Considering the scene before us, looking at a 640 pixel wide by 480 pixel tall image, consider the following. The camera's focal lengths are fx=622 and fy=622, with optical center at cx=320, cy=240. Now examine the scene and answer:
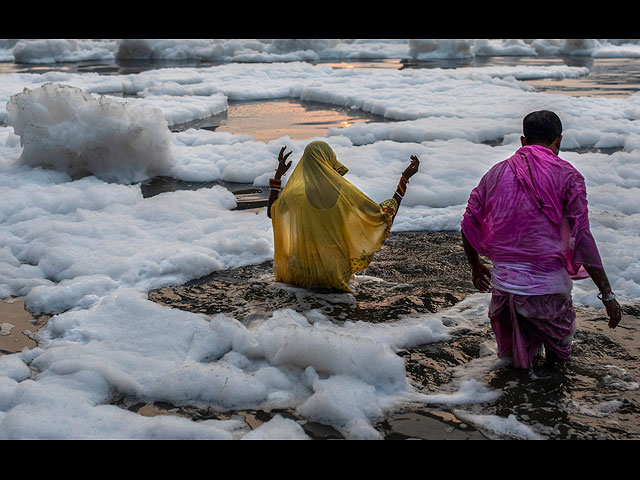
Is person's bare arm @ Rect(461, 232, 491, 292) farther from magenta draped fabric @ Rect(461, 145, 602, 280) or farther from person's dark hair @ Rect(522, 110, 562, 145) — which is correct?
person's dark hair @ Rect(522, 110, 562, 145)

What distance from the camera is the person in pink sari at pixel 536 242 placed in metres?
3.14

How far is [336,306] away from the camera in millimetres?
4391

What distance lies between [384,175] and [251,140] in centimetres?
281

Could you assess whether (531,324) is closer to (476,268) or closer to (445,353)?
(476,268)

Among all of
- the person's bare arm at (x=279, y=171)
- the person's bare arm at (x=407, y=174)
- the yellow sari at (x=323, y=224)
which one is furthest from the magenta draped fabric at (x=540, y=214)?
the person's bare arm at (x=279, y=171)

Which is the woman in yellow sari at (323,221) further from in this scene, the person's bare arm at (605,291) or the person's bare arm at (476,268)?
the person's bare arm at (605,291)

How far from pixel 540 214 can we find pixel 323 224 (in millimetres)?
1658

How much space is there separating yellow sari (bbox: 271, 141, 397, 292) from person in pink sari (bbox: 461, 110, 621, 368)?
1.21 m

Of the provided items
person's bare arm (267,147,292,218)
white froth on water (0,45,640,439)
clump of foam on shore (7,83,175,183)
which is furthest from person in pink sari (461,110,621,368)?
clump of foam on shore (7,83,175,183)

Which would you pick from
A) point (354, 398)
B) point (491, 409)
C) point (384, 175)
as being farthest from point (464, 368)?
point (384, 175)

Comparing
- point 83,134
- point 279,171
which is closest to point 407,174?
point 279,171

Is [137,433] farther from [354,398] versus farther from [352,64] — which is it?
[352,64]

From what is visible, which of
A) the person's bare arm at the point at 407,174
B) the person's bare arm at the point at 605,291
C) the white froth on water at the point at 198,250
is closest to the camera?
the person's bare arm at the point at 605,291

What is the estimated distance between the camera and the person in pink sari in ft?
10.3
